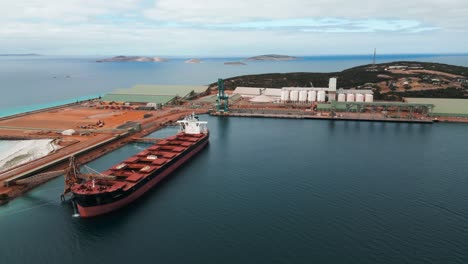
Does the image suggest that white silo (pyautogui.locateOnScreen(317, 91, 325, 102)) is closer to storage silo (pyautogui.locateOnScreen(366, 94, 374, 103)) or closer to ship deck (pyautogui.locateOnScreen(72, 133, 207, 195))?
storage silo (pyautogui.locateOnScreen(366, 94, 374, 103))

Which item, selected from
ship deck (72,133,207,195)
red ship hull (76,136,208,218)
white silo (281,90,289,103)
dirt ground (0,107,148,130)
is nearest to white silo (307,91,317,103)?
white silo (281,90,289,103)

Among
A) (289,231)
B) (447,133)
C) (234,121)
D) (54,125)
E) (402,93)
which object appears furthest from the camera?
(402,93)

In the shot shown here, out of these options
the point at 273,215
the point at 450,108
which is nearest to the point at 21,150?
the point at 273,215

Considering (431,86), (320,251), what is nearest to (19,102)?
(320,251)

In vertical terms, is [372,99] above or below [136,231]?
above

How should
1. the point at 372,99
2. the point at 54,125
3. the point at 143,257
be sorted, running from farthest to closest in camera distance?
the point at 372,99 → the point at 54,125 → the point at 143,257

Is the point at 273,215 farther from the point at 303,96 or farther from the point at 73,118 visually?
the point at 303,96

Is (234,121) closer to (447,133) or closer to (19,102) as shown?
(447,133)
